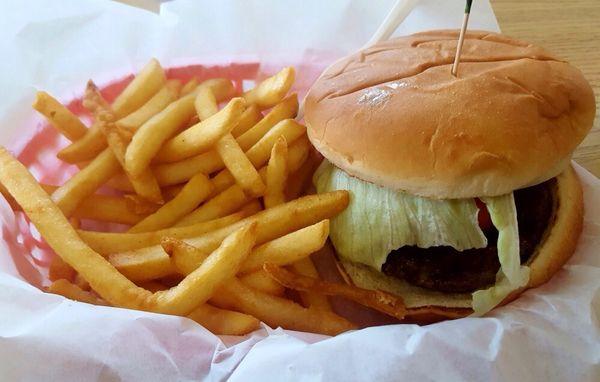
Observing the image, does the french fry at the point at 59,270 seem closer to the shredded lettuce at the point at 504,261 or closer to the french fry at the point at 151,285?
the french fry at the point at 151,285

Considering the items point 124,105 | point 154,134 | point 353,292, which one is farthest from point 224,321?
point 124,105

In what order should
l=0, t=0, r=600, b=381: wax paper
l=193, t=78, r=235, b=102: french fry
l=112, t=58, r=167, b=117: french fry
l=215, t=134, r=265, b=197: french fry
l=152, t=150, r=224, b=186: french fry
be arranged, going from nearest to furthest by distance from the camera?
l=0, t=0, r=600, b=381: wax paper, l=215, t=134, r=265, b=197: french fry, l=152, t=150, r=224, b=186: french fry, l=112, t=58, r=167, b=117: french fry, l=193, t=78, r=235, b=102: french fry

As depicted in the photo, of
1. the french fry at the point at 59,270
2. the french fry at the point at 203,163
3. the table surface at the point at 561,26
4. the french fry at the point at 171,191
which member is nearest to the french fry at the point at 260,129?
the french fry at the point at 203,163

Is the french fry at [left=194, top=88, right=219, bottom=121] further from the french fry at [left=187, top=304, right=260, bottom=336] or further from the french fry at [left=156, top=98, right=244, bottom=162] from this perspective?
the french fry at [left=187, top=304, right=260, bottom=336]

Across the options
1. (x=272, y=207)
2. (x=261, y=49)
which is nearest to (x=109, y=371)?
(x=272, y=207)

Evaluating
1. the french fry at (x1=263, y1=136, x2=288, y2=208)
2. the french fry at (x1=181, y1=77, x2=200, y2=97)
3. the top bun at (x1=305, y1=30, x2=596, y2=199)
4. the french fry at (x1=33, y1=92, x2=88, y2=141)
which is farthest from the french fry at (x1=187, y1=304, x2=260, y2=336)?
the french fry at (x1=181, y1=77, x2=200, y2=97)

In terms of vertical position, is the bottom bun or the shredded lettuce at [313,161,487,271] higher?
the shredded lettuce at [313,161,487,271]

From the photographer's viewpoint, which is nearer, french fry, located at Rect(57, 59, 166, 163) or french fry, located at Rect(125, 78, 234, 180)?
french fry, located at Rect(125, 78, 234, 180)

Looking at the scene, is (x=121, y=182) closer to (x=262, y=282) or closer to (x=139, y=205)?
(x=139, y=205)
